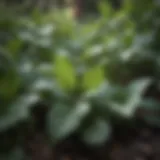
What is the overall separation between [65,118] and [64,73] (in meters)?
0.21

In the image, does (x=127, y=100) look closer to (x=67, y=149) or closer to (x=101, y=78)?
(x=101, y=78)

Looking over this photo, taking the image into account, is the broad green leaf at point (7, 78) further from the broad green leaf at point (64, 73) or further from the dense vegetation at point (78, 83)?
the broad green leaf at point (64, 73)

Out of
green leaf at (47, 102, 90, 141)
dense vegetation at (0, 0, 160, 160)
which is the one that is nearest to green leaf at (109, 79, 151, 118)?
dense vegetation at (0, 0, 160, 160)

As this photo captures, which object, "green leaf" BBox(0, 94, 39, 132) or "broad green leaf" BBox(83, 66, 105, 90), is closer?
"green leaf" BBox(0, 94, 39, 132)

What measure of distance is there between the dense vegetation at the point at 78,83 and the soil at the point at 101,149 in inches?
1.7

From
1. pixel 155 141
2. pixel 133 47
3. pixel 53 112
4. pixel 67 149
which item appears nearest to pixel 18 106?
pixel 53 112

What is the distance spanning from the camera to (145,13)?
6.10 feet

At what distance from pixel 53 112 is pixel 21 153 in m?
0.19

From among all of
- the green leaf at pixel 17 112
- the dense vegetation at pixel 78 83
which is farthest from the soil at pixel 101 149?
the green leaf at pixel 17 112

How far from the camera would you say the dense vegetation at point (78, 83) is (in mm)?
1257

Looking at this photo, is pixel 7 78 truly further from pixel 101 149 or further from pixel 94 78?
pixel 101 149

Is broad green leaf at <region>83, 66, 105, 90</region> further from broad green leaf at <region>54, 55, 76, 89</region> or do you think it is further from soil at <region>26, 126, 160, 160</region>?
soil at <region>26, 126, 160, 160</region>

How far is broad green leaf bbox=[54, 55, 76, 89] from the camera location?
1364mm

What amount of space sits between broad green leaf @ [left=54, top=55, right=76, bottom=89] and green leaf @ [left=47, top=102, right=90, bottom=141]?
115mm
